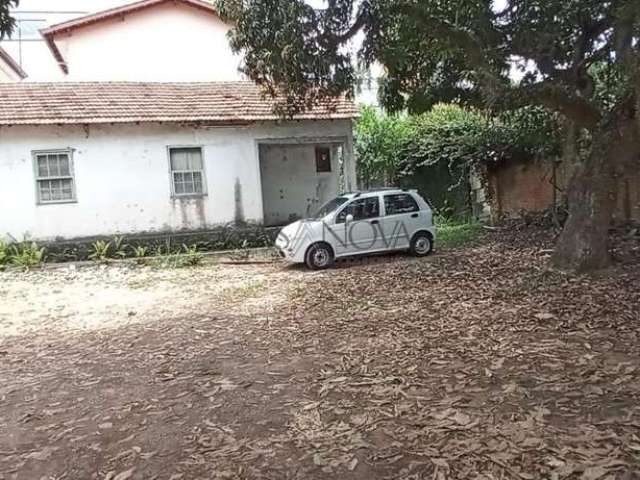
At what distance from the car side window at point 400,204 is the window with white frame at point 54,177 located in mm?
8206

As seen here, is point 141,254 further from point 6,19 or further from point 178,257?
point 6,19

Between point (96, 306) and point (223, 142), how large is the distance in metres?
7.68

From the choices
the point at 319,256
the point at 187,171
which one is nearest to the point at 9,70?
the point at 187,171

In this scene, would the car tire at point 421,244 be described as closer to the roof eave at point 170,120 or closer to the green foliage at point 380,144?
the roof eave at point 170,120

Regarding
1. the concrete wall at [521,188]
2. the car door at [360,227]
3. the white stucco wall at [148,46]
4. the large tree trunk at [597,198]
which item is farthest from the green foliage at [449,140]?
the white stucco wall at [148,46]

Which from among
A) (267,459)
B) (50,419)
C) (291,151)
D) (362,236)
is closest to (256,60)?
(362,236)

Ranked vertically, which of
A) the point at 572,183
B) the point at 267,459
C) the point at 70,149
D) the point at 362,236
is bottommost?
the point at 267,459

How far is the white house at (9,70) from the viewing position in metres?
22.5

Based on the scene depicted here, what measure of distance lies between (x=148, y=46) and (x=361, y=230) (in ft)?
38.9

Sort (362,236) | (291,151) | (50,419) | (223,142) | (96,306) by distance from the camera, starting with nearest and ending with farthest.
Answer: (50,419), (96,306), (362,236), (223,142), (291,151)

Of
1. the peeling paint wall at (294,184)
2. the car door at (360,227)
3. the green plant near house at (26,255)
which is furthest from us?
the peeling paint wall at (294,184)

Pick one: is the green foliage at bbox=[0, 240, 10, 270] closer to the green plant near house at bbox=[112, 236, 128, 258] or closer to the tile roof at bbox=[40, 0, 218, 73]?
the green plant near house at bbox=[112, 236, 128, 258]

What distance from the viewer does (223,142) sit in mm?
16516

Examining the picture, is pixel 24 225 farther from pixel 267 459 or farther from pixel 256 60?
pixel 267 459
